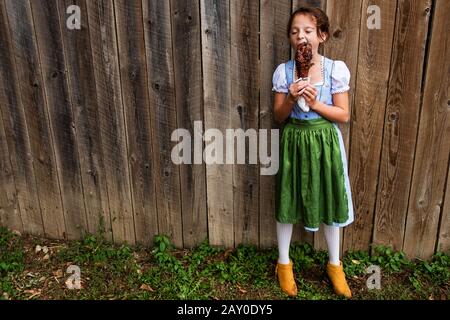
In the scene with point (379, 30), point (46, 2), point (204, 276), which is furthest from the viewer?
point (204, 276)

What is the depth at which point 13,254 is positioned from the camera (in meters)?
3.79

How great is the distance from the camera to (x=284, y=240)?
3438 millimetres

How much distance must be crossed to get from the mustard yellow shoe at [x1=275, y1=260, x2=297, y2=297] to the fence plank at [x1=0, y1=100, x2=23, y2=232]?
7.18 ft

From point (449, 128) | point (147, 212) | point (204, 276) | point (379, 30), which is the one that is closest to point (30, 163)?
point (147, 212)

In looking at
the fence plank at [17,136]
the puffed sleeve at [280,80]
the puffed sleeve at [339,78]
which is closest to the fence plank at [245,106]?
the puffed sleeve at [280,80]

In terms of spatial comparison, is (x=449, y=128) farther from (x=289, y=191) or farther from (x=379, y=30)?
(x=289, y=191)

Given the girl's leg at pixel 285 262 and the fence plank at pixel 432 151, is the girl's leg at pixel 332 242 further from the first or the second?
the fence plank at pixel 432 151

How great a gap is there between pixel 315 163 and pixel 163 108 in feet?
3.77

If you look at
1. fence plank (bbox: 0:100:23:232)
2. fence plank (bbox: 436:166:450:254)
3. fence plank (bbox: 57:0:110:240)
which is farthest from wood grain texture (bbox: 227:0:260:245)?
fence plank (bbox: 0:100:23:232)

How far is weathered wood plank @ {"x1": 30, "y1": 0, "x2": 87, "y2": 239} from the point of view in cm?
337

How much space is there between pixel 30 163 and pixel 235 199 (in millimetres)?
1634

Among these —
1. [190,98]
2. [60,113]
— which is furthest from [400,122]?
[60,113]

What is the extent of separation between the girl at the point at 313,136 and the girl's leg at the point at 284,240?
5.8 inches

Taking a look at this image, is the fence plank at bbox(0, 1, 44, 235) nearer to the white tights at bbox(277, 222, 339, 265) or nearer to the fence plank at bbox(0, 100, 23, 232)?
the fence plank at bbox(0, 100, 23, 232)
